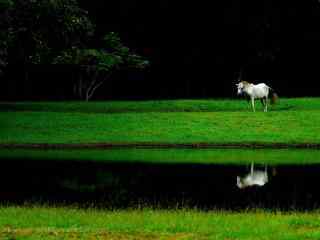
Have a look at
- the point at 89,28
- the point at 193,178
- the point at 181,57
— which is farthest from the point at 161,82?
the point at 193,178

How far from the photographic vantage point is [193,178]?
1007 inches

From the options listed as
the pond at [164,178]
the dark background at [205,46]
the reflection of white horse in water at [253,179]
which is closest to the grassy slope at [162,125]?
the pond at [164,178]

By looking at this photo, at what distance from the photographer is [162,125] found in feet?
136

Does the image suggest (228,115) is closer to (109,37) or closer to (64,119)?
(64,119)

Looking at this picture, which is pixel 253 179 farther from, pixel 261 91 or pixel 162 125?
pixel 261 91

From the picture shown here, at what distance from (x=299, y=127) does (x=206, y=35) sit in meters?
27.7

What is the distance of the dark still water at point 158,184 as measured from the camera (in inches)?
809

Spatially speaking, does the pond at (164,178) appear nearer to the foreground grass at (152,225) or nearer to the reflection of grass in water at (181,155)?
the reflection of grass in water at (181,155)

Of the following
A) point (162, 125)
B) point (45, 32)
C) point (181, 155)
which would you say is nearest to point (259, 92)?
point (162, 125)

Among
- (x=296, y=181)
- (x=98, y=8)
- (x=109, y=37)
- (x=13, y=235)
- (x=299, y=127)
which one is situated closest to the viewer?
(x=13, y=235)

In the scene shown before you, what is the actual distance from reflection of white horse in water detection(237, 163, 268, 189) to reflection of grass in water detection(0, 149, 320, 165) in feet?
10.0

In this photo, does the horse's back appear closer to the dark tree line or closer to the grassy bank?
the dark tree line

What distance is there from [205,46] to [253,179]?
1720 inches

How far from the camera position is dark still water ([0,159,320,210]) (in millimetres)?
20547
